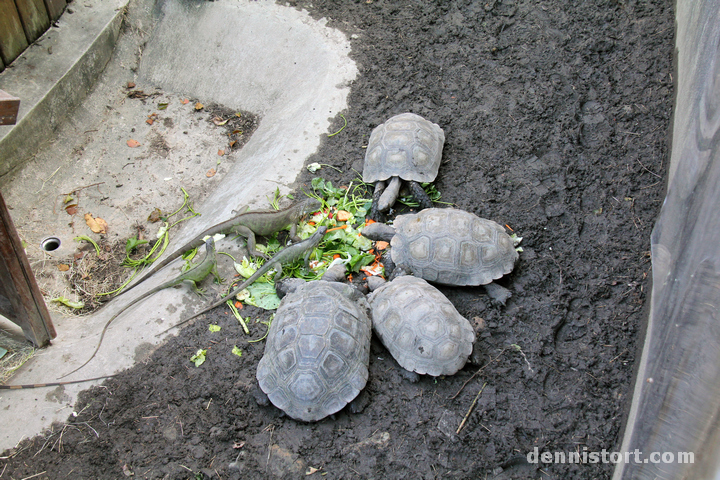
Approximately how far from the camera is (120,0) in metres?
7.26

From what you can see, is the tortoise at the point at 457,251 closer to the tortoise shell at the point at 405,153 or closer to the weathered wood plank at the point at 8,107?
the tortoise shell at the point at 405,153

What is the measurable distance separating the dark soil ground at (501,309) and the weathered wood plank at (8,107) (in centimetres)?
209

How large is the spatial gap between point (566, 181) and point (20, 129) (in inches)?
248

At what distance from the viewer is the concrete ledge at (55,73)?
18.7 feet

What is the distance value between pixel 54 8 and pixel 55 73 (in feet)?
3.87

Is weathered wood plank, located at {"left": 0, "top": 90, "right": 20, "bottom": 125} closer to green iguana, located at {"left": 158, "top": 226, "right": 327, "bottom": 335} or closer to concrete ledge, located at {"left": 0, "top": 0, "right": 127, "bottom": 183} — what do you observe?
green iguana, located at {"left": 158, "top": 226, "right": 327, "bottom": 335}

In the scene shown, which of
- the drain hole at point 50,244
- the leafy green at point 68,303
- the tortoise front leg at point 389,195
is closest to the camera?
the leafy green at point 68,303

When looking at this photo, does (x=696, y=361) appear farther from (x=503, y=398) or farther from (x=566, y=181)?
(x=566, y=181)

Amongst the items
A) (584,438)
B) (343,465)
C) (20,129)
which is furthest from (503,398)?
(20,129)

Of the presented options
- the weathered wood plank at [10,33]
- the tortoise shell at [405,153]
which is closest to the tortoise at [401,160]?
the tortoise shell at [405,153]

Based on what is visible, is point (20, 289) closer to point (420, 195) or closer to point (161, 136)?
point (161, 136)

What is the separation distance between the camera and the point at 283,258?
4.68 m

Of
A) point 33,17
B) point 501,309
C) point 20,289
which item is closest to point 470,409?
point 501,309

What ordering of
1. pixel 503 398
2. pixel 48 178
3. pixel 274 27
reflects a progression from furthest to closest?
pixel 274 27 → pixel 48 178 → pixel 503 398
